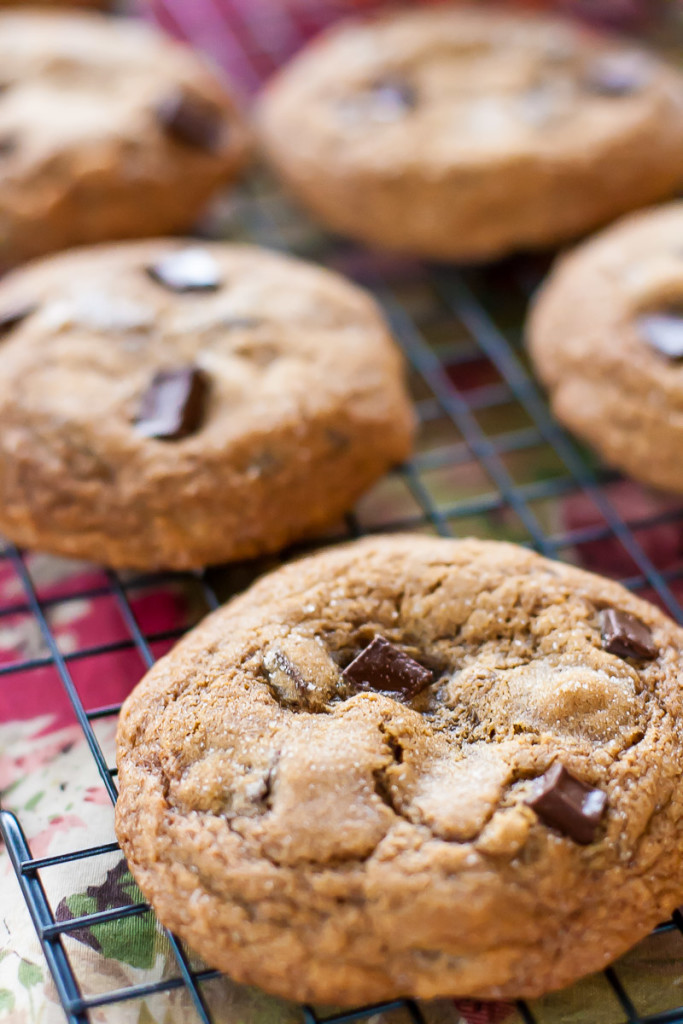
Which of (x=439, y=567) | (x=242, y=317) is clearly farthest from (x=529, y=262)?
(x=439, y=567)

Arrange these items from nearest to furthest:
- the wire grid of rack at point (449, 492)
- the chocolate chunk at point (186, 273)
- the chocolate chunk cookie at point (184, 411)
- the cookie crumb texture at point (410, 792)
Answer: the cookie crumb texture at point (410, 792) < the wire grid of rack at point (449, 492) < the chocolate chunk cookie at point (184, 411) < the chocolate chunk at point (186, 273)

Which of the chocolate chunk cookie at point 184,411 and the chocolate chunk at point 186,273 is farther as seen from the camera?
the chocolate chunk at point 186,273

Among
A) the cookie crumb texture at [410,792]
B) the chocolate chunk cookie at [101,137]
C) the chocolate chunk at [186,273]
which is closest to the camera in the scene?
the cookie crumb texture at [410,792]

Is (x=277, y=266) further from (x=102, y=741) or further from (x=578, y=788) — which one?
(x=578, y=788)

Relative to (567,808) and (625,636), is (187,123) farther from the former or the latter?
(567,808)

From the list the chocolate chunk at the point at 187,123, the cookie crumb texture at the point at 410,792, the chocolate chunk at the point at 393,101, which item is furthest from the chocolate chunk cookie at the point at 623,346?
the chocolate chunk at the point at 187,123

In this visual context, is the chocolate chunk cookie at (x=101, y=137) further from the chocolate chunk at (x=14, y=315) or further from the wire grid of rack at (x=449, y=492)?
the chocolate chunk at (x=14, y=315)
